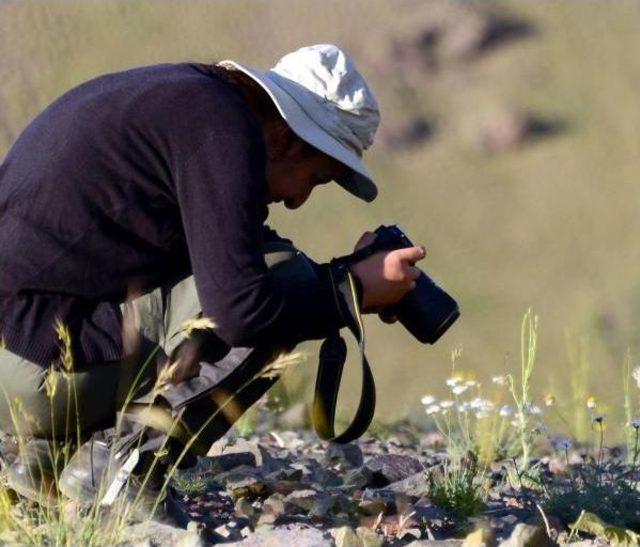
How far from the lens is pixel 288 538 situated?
4.18 m

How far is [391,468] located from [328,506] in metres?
0.75

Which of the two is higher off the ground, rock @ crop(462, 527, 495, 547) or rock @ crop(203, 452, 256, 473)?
rock @ crop(462, 527, 495, 547)

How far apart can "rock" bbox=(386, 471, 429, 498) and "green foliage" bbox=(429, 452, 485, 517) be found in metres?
0.09

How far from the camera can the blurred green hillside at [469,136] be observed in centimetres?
1596

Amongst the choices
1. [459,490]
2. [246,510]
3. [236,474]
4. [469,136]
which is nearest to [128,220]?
[246,510]

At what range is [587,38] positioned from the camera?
22.8 m

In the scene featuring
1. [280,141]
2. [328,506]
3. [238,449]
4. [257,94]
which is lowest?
[238,449]

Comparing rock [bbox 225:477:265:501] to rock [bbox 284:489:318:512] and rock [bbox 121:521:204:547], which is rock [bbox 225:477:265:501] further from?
rock [bbox 121:521:204:547]

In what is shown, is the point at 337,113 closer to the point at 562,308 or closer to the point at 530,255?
the point at 562,308

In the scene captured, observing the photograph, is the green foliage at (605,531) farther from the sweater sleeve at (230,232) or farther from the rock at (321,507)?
the sweater sleeve at (230,232)

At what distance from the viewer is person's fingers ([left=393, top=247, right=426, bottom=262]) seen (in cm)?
422

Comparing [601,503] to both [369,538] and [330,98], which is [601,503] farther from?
[330,98]

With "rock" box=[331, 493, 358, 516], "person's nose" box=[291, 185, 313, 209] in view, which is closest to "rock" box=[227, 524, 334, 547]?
"rock" box=[331, 493, 358, 516]

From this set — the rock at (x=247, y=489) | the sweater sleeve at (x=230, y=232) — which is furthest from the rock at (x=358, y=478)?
the sweater sleeve at (x=230, y=232)
